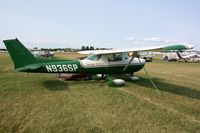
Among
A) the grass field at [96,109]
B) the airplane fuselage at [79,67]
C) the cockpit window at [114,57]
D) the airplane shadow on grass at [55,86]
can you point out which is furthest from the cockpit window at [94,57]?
the airplane shadow on grass at [55,86]

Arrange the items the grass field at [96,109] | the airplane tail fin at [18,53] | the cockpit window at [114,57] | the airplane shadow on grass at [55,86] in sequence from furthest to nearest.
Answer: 1. the cockpit window at [114,57]
2. the airplane tail fin at [18,53]
3. the airplane shadow on grass at [55,86]
4. the grass field at [96,109]

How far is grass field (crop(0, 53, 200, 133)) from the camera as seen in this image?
6688 millimetres

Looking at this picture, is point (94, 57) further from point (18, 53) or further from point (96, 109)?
point (96, 109)

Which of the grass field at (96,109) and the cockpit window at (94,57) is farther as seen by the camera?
the cockpit window at (94,57)

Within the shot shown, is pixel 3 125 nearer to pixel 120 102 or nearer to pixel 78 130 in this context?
pixel 78 130

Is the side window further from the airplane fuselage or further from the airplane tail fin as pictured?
the airplane tail fin

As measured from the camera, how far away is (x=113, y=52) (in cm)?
1304

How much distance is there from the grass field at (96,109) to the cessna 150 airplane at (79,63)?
1.01m

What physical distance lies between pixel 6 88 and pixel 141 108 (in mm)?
6581

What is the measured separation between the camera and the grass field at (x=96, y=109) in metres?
6.69

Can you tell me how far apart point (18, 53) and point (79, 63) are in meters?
3.29

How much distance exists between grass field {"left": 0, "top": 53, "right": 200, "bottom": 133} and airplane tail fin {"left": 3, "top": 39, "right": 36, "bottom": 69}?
125cm

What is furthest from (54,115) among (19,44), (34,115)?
(19,44)

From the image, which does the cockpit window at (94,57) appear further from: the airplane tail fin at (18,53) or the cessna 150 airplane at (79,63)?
the airplane tail fin at (18,53)
